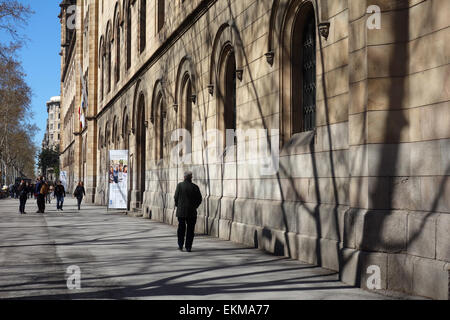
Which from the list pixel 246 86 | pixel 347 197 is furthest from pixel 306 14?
pixel 347 197

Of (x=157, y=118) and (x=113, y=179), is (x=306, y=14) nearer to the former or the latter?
(x=157, y=118)

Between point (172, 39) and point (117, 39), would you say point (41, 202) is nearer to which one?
point (117, 39)

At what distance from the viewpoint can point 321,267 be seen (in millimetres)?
9734

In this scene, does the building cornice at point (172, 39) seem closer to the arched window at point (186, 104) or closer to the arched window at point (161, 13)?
the arched window at point (161, 13)

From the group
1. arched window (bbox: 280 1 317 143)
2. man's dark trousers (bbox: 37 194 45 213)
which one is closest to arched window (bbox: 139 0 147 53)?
man's dark trousers (bbox: 37 194 45 213)

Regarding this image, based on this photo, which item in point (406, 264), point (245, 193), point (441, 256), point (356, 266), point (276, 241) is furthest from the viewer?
point (245, 193)

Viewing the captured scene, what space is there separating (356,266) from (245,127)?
668cm

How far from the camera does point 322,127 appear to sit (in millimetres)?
10234

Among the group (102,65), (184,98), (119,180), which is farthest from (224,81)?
(102,65)

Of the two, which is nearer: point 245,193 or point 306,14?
point 306,14

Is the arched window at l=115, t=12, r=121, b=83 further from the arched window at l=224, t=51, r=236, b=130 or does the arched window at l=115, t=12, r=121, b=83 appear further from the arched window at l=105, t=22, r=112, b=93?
the arched window at l=224, t=51, r=236, b=130

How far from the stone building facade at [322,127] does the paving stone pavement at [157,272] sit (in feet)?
2.11

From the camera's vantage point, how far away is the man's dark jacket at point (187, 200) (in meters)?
12.3

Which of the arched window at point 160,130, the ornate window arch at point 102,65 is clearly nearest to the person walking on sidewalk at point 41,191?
the arched window at point 160,130
